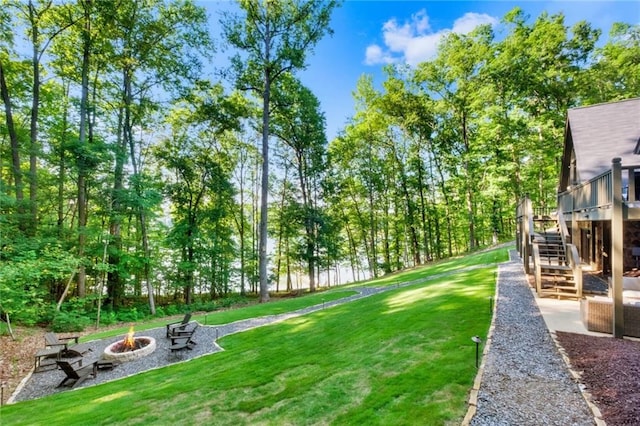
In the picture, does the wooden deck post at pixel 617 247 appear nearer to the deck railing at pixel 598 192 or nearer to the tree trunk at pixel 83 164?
the deck railing at pixel 598 192

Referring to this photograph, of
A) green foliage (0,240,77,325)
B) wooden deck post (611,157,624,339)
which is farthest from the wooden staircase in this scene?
green foliage (0,240,77,325)

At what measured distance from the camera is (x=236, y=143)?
78.7 ft

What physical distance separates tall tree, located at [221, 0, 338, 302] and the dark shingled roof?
13386 mm

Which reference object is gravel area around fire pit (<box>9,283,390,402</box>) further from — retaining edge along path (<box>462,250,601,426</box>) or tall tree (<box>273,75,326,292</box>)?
tall tree (<box>273,75,326,292</box>)

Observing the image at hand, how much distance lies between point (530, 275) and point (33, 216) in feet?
66.1

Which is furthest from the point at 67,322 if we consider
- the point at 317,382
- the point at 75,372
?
the point at 317,382

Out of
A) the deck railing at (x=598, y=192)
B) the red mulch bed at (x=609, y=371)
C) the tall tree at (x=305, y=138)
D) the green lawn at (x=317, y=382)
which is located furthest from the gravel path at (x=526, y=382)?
the tall tree at (x=305, y=138)

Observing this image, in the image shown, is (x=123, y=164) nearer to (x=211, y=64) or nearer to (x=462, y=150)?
(x=211, y=64)

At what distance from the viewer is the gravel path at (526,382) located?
354 cm

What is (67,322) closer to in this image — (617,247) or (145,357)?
(145,357)

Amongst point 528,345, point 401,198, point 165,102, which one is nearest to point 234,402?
point 528,345

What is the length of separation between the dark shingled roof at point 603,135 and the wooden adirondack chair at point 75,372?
15913mm

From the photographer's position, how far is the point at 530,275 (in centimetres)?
1114

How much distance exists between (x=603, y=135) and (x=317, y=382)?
14.3 metres
